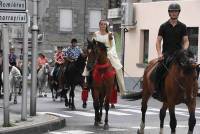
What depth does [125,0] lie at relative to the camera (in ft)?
114

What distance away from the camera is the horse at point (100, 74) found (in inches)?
532

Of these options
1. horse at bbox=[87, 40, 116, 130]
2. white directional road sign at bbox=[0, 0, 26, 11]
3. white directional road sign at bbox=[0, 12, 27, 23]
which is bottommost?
horse at bbox=[87, 40, 116, 130]

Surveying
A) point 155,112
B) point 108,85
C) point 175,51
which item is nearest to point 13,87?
point 155,112

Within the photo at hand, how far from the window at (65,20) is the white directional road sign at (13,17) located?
1808 inches

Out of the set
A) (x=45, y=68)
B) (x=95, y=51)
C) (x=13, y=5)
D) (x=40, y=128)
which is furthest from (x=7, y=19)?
(x=45, y=68)

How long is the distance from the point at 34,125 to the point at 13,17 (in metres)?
2.23

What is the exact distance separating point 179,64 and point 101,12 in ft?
167

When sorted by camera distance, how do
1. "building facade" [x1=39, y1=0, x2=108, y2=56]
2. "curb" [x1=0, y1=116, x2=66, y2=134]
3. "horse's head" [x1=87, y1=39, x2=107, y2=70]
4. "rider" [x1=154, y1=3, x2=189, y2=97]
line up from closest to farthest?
"rider" [x1=154, y1=3, x2=189, y2=97] < "curb" [x1=0, y1=116, x2=66, y2=134] < "horse's head" [x1=87, y1=39, x2=107, y2=70] < "building facade" [x1=39, y1=0, x2=108, y2=56]

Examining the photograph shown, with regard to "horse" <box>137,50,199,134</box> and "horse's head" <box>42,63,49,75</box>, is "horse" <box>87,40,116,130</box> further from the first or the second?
"horse's head" <box>42,63,49,75</box>

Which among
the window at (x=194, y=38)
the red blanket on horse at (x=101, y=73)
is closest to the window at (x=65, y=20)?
the window at (x=194, y=38)

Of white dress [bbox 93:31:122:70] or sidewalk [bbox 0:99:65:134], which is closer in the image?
sidewalk [bbox 0:99:65:134]

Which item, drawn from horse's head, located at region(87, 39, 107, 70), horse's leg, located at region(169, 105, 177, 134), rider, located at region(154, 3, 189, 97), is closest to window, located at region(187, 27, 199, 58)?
horse's head, located at region(87, 39, 107, 70)

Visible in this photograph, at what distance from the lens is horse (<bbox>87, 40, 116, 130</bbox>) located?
13523mm

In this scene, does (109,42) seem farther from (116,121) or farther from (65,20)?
(65,20)
